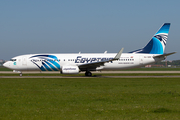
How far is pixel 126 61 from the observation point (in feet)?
116

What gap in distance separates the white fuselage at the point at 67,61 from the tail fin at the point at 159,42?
4.09 feet

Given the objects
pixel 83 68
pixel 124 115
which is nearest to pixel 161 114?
pixel 124 115

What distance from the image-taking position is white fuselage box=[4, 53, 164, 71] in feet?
113

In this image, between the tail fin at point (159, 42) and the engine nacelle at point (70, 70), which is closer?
the engine nacelle at point (70, 70)

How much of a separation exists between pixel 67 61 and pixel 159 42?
15.6 m

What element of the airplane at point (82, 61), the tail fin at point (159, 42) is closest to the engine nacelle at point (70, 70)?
the airplane at point (82, 61)

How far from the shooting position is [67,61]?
34.8 meters

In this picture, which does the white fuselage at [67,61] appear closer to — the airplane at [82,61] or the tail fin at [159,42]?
the airplane at [82,61]

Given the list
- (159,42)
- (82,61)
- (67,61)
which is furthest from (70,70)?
(159,42)

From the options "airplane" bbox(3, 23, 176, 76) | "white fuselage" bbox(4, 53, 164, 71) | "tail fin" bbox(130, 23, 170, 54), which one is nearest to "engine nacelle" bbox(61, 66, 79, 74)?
"airplane" bbox(3, 23, 176, 76)

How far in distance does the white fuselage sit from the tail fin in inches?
49.1

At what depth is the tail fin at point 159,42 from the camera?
36.2 m

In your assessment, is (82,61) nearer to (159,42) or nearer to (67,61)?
(67,61)

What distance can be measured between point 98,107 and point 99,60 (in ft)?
81.8
